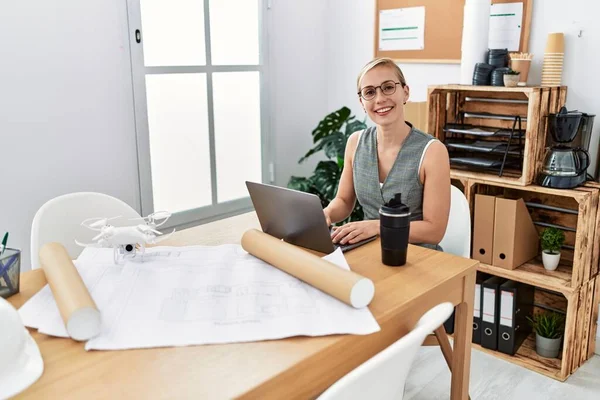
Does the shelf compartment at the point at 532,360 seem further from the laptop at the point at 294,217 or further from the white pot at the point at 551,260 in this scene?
the laptop at the point at 294,217

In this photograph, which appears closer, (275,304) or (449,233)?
(275,304)

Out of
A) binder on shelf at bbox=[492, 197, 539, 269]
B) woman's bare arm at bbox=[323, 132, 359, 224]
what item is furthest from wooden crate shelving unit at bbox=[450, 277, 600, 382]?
woman's bare arm at bbox=[323, 132, 359, 224]

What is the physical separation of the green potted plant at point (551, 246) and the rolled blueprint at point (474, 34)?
2.54 ft

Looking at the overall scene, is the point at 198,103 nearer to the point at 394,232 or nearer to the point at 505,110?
the point at 505,110

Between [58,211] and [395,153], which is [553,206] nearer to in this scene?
[395,153]

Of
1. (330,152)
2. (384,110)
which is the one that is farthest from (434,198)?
(330,152)

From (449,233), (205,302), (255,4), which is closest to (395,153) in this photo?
(449,233)

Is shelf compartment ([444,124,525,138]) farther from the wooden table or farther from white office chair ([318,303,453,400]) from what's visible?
white office chair ([318,303,453,400])

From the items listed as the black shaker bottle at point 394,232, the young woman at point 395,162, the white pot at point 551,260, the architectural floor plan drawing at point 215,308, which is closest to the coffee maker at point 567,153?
the white pot at point 551,260

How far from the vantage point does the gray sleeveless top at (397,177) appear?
1942 millimetres

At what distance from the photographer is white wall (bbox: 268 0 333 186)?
3.43 m

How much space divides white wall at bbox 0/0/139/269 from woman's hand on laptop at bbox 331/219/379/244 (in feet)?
4.87

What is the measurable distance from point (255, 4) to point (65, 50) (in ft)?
3.98

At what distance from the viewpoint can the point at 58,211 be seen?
5.97 feet
